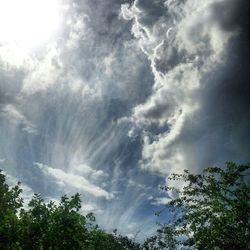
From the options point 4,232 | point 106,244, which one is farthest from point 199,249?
point 106,244

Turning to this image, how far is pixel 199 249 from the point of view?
26.5m

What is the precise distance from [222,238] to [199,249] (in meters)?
5.52

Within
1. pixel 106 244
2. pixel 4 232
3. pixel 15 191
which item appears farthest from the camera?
pixel 106 244

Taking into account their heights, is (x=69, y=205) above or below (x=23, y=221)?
above

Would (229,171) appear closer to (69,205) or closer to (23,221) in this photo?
(69,205)

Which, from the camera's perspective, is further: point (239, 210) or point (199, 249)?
point (199, 249)

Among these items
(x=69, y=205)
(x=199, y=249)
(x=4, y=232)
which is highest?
(x=199, y=249)

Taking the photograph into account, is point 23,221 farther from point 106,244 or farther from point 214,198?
point 106,244

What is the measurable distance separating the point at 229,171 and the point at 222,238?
209 inches

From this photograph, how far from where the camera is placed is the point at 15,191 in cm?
2795

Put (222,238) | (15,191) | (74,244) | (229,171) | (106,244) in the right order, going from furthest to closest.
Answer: (106,244) < (15,191) < (229,171) < (222,238) < (74,244)

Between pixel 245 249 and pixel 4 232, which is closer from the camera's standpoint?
pixel 4 232

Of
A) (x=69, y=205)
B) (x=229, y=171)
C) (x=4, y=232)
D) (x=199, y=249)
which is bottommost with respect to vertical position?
(x=4, y=232)

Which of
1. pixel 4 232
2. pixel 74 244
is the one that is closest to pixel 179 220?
pixel 74 244
